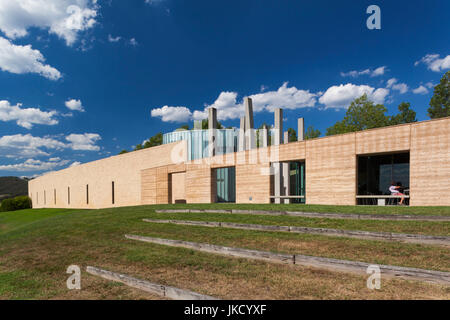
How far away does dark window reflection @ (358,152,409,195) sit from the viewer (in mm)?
14818

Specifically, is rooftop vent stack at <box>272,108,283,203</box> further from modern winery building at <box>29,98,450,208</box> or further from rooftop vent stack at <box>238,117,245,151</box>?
rooftop vent stack at <box>238,117,245,151</box>

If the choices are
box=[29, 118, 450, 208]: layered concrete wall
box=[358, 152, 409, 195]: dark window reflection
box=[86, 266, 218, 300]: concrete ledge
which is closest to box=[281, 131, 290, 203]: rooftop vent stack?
box=[29, 118, 450, 208]: layered concrete wall

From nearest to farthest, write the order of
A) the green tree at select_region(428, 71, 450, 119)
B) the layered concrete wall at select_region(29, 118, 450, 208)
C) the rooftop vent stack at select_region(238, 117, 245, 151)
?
1. the layered concrete wall at select_region(29, 118, 450, 208)
2. the rooftop vent stack at select_region(238, 117, 245, 151)
3. the green tree at select_region(428, 71, 450, 119)

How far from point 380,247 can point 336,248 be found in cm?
90

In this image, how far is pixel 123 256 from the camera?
22.3ft

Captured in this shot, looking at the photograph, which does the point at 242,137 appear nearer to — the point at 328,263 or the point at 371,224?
the point at 371,224

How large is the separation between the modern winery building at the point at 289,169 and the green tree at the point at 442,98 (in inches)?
974

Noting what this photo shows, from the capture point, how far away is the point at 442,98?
117 feet

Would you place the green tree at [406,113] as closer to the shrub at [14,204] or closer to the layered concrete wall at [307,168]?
the layered concrete wall at [307,168]

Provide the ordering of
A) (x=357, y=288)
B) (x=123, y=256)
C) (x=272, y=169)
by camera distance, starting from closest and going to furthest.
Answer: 1. (x=357, y=288)
2. (x=123, y=256)
3. (x=272, y=169)

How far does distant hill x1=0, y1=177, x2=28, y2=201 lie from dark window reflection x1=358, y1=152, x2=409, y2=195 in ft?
450

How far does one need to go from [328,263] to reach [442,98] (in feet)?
141
